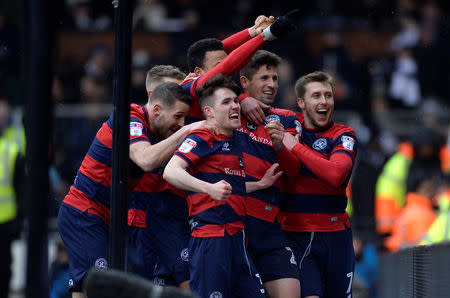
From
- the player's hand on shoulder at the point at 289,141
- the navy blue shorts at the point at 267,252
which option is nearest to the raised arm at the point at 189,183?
the navy blue shorts at the point at 267,252

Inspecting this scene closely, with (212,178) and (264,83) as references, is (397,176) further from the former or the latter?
(212,178)

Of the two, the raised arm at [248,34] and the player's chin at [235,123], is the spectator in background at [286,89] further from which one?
the player's chin at [235,123]

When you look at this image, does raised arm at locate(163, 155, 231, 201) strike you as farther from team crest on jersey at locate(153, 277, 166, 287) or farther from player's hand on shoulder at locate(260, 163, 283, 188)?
team crest on jersey at locate(153, 277, 166, 287)

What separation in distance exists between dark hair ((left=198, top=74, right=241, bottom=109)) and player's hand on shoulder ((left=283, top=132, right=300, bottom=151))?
574 millimetres

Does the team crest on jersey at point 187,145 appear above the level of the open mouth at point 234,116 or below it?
below

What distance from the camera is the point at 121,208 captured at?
4.04m

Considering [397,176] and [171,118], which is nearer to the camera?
[171,118]

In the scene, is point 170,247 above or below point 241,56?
below

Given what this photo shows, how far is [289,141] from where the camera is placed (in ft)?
19.2

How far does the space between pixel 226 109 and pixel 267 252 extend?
42.2 inches

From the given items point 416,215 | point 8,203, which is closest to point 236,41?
point 8,203

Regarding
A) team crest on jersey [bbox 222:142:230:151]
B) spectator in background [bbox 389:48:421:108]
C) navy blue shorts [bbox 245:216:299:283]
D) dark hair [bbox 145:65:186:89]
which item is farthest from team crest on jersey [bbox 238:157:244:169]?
spectator in background [bbox 389:48:421:108]

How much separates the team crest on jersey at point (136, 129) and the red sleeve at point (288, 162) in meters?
0.96

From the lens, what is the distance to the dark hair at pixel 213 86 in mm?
5457
